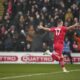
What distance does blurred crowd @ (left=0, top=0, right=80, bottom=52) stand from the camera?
23.0 meters

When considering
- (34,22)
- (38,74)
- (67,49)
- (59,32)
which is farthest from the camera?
(34,22)

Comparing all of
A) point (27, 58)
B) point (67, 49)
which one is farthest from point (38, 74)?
point (67, 49)

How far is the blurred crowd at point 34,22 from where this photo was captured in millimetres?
22969

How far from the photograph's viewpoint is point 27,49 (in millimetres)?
23062

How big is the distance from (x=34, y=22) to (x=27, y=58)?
87.7 inches

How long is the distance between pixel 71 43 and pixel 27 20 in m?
2.99

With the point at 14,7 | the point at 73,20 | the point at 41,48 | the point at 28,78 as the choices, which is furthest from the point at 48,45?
the point at 28,78

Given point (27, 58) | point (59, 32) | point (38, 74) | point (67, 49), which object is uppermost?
point (59, 32)

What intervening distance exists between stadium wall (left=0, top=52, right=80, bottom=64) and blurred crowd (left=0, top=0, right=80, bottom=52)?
1.11 feet

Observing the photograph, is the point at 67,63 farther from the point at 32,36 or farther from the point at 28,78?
the point at 28,78

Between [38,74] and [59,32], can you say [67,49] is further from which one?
[38,74]

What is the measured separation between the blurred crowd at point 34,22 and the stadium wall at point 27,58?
0.34m

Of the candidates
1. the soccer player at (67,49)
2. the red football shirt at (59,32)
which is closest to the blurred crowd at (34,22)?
the soccer player at (67,49)

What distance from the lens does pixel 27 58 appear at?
22797mm
